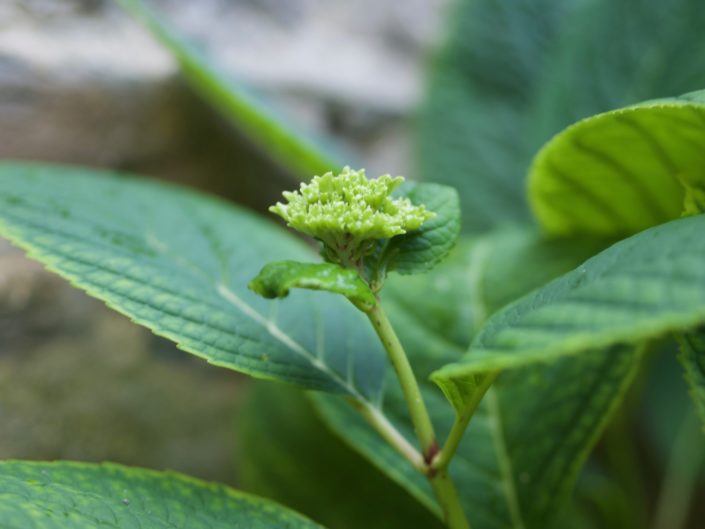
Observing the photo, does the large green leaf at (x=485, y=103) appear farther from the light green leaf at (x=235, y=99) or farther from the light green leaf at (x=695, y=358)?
the light green leaf at (x=695, y=358)

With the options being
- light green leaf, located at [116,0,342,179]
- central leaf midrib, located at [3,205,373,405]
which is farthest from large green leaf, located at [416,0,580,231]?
central leaf midrib, located at [3,205,373,405]

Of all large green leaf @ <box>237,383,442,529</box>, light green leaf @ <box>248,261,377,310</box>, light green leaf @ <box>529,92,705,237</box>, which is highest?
light green leaf @ <box>529,92,705,237</box>

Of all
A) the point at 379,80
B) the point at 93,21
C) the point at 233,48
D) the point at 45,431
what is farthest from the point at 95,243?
the point at 379,80

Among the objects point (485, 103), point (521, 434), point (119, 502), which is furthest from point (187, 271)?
point (485, 103)

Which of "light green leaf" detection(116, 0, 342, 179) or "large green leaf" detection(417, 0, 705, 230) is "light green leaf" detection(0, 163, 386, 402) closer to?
"light green leaf" detection(116, 0, 342, 179)

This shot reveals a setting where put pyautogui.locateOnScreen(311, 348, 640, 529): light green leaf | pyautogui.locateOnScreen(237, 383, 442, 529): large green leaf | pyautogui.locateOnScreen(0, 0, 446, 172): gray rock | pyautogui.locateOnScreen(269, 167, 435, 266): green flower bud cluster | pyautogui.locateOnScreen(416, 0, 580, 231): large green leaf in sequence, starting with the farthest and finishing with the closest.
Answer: pyautogui.locateOnScreen(416, 0, 580, 231): large green leaf, pyautogui.locateOnScreen(0, 0, 446, 172): gray rock, pyautogui.locateOnScreen(237, 383, 442, 529): large green leaf, pyautogui.locateOnScreen(311, 348, 640, 529): light green leaf, pyautogui.locateOnScreen(269, 167, 435, 266): green flower bud cluster

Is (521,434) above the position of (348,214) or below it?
below

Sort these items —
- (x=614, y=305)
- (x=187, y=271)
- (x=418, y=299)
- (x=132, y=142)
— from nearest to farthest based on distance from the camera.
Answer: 1. (x=614, y=305)
2. (x=187, y=271)
3. (x=418, y=299)
4. (x=132, y=142)

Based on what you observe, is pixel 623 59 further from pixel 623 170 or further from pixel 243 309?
pixel 243 309
